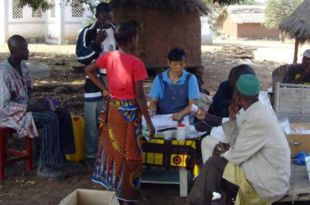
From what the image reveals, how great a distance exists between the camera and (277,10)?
1336 inches

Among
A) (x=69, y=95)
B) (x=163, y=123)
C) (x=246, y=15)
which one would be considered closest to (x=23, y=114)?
(x=163, y=123)

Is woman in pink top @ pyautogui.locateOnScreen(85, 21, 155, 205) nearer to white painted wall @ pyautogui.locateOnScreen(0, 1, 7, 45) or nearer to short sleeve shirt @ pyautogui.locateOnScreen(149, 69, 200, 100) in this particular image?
short sleeve shirt @ pyautogui.locateOnScreen(149, 69, 200, 100)

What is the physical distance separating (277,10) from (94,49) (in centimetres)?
3008

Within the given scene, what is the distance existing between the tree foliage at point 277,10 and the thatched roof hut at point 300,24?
23.8 m

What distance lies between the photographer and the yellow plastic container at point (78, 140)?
581cm

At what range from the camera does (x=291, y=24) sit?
33.3 feet

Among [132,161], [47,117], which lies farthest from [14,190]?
[132,161]

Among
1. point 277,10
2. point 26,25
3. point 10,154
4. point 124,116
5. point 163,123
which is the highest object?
point 277,10

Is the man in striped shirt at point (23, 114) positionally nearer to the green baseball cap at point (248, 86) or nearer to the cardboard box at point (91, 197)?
the cardboard box at point (91, 197)

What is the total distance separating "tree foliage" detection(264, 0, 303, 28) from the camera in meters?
33.6

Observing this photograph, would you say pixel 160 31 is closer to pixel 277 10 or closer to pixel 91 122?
pixel 91 122

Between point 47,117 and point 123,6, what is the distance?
7672 mm

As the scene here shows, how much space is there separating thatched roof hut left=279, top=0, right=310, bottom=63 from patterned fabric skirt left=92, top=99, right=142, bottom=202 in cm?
576

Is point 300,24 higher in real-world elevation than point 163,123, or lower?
higher
